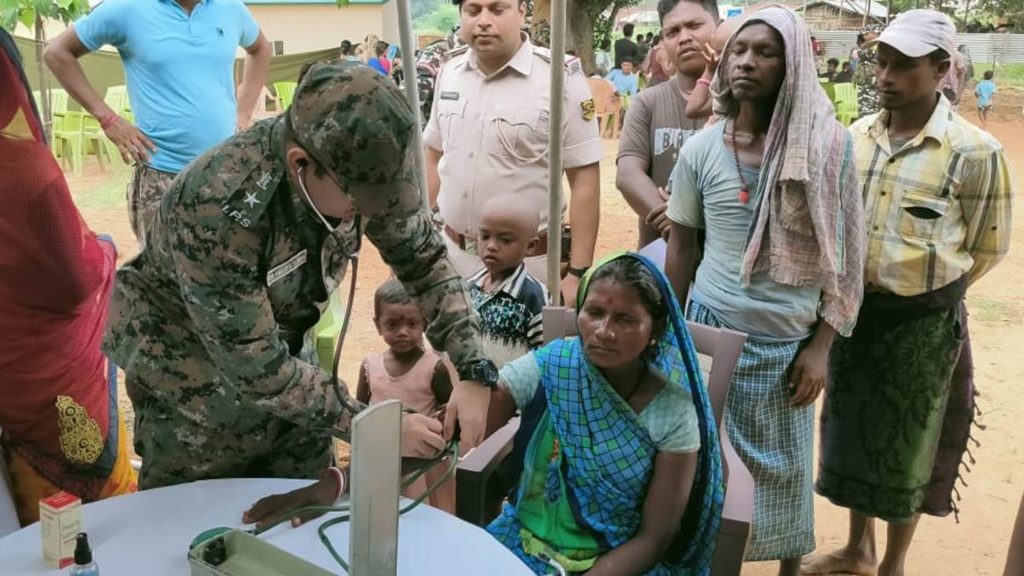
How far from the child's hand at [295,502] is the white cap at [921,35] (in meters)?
1.98

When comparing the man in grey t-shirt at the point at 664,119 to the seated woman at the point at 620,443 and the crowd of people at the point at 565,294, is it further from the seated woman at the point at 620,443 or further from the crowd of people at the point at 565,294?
the seated woman at the point at 620,443

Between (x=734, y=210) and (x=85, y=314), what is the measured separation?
1.81 meters

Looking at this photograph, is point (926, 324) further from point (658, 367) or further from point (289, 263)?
point (289, 263)

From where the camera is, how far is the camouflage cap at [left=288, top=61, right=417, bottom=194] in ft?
4.37

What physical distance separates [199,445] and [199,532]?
0.20 meters

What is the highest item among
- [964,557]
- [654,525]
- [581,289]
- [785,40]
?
[785,40]

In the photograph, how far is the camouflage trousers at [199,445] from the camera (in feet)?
5.69

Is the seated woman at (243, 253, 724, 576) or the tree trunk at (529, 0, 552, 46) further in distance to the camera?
the tree trunk at (529, 0, 552, 46)

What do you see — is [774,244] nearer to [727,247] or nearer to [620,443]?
[727,247]

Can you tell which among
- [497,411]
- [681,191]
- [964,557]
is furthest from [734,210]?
[964,557]

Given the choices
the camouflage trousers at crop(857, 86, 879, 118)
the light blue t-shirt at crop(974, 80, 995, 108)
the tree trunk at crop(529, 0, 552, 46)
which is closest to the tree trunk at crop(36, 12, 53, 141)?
the tree trunk at crop(529, 0, 552, 46)

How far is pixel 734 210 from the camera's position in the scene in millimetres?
2416

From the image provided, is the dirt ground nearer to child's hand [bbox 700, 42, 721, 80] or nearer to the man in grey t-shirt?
the man in grey t-shirt

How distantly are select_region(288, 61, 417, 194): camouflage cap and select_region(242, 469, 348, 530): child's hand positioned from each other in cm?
65
